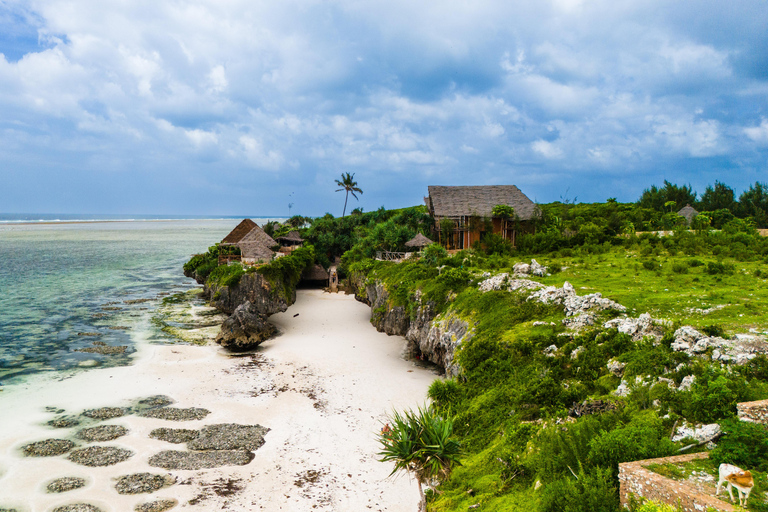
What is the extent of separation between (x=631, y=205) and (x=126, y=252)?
348ft

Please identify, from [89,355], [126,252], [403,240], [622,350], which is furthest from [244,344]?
[126,252]

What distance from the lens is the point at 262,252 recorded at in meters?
39.9

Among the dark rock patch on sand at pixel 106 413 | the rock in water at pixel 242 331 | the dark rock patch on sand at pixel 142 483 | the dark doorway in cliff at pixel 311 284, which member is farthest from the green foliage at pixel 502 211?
the dark rock patch on sand at pixel 106 413

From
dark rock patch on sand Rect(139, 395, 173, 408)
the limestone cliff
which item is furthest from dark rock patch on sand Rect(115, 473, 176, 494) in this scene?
→ the limestone cliff

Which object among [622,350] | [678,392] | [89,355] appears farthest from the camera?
[89,355]

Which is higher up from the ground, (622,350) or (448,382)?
(622,350)

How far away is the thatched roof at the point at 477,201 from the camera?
3878cm

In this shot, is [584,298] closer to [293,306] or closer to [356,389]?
[356,389]

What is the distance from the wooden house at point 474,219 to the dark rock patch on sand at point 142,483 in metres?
29.5

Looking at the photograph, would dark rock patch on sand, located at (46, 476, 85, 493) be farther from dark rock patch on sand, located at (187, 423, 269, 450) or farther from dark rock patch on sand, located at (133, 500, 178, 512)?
dark rock patch on sand, located at (187, 423, 269, 450)

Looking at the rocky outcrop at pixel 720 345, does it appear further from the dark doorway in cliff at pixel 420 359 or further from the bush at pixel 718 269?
the dark doorway in cliff at pixel 420 359

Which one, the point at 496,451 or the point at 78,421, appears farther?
the point at 78,421

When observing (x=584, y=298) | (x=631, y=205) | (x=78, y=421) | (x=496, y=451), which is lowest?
(x=78, y=421)

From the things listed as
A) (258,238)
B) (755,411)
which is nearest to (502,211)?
(258,238)
